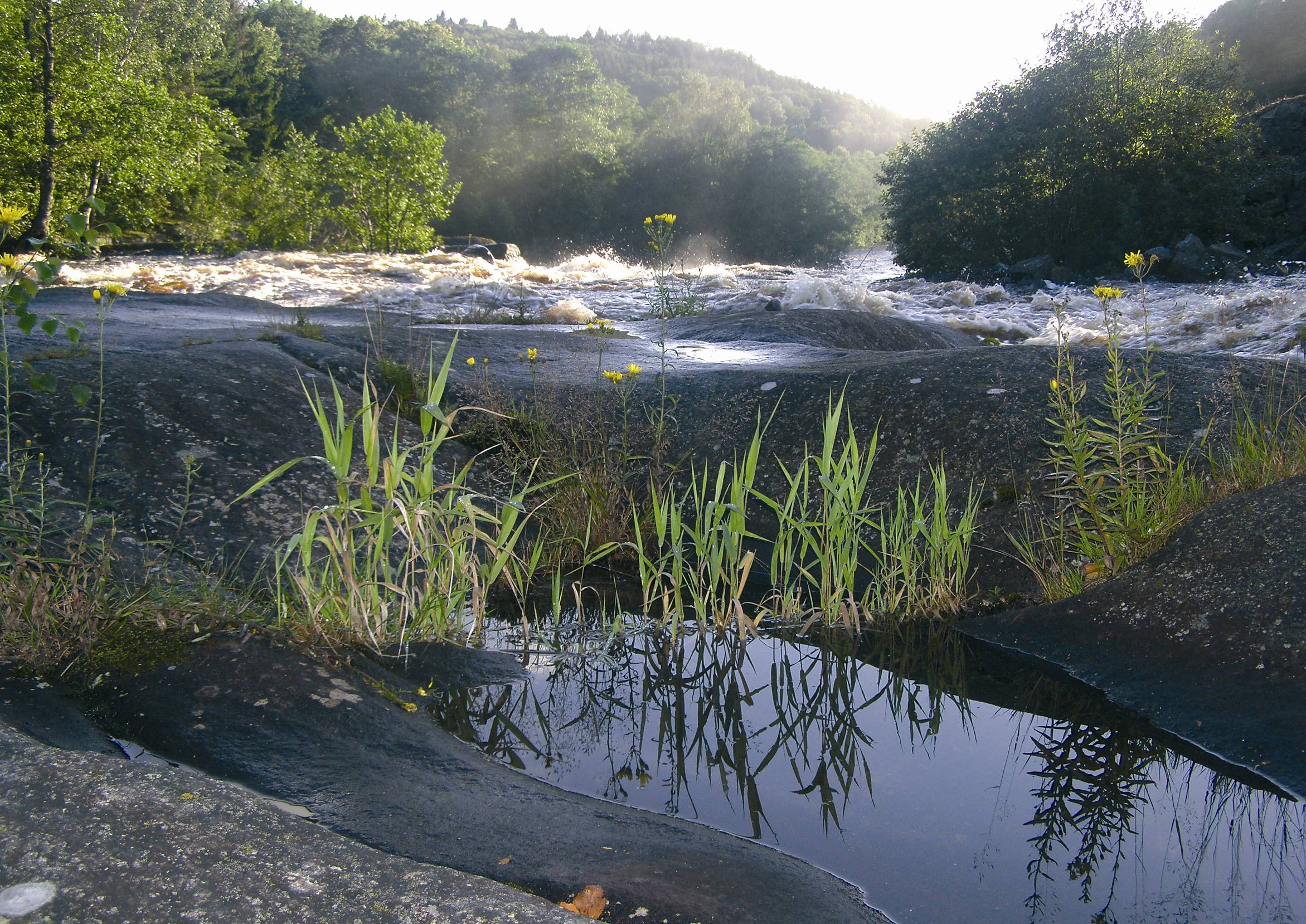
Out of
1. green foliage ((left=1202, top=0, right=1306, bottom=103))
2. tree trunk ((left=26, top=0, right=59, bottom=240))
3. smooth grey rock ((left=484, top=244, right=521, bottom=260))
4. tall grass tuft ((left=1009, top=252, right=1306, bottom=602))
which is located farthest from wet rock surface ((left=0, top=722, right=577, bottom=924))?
green foliage ((left=1202, top=0, right=1306, bottom=103))

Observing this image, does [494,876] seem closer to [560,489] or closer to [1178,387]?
[560,489]

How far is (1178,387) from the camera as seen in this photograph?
428cm

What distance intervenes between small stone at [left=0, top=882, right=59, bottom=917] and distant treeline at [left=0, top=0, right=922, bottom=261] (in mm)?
17867

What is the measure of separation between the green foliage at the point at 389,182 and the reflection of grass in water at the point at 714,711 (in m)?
23.8

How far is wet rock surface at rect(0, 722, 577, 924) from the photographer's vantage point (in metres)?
1.33

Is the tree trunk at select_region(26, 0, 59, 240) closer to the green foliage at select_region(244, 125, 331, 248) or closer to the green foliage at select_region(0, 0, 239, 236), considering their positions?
the green foliage at select_region(0, 0, 239, 236)

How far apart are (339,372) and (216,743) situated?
11.1ft

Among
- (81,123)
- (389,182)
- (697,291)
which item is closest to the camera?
(697,291)

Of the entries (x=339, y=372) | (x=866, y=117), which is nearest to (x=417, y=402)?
(x=339, y=372)

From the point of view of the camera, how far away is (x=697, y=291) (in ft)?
55.1

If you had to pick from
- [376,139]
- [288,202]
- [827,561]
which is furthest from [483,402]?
[376,139]

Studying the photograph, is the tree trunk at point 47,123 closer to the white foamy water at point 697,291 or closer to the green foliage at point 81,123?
the green foliage at point 81,123

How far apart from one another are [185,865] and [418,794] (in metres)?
0.64

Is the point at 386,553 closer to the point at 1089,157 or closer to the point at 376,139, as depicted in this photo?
the point at 1089,157
